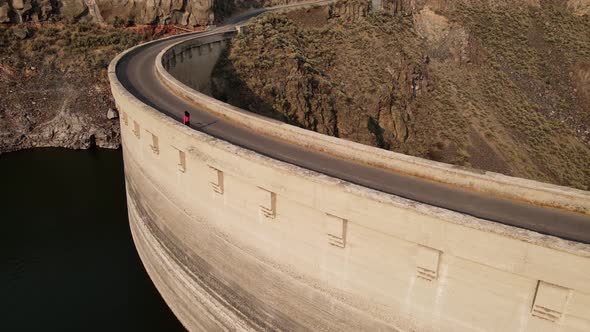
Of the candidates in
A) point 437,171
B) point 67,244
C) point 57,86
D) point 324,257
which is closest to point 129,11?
point 57,86

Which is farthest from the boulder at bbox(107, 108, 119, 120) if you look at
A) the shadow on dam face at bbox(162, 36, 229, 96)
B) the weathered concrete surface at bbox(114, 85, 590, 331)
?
the weathered concrete surface at bbox(114, 85, 590, 331)

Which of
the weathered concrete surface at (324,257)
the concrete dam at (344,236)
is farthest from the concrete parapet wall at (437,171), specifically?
the weathered concrete surface at (324,257)

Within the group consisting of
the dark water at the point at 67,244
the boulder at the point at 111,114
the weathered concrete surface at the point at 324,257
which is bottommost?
the dark water at the point at 67,244

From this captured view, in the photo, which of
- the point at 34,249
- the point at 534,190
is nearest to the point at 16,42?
the point at 34,249

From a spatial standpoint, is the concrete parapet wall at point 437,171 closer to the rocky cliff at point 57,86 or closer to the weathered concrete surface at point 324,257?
the weathered concrete surface at point 324,257

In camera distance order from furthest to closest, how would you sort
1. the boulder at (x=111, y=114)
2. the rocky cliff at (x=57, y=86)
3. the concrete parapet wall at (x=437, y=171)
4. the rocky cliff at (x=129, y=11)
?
the rocky cliff at (x=129, y=11) < the boulder at (x=111, y=114) < the rocky cliff at (x=57, y=86) < the concrete parapet wall at (x=437, y=171)

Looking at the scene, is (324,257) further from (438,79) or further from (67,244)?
(438,79)

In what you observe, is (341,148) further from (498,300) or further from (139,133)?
(139,133)
